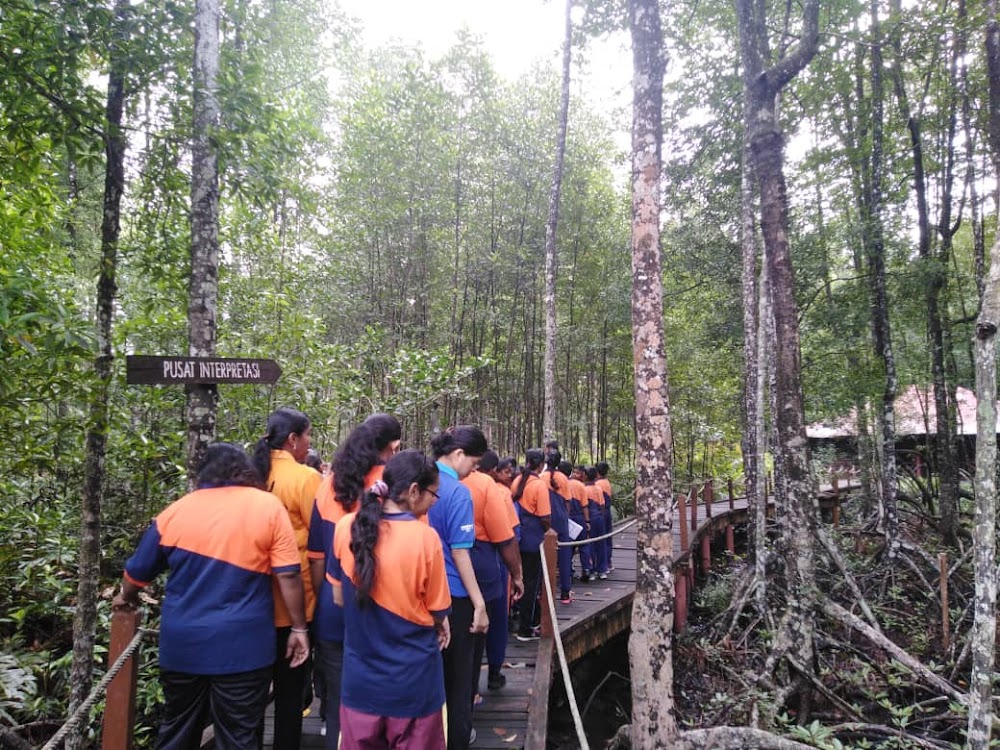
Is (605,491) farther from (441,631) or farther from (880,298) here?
(441,631)

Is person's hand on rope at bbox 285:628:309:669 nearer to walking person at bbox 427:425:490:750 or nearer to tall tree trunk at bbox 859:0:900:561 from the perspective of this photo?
walking person at bbox 427:425:490:750

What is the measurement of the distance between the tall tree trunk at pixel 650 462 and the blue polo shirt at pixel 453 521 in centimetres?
144

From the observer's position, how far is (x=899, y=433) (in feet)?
56.4

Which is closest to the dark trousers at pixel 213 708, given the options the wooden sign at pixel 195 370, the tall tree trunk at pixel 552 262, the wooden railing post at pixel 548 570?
the wooden sign at pixel 195 370

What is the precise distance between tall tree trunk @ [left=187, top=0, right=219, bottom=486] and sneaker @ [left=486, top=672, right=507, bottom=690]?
2519mm

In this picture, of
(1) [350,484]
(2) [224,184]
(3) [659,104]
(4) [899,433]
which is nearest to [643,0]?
(3) [659,104]

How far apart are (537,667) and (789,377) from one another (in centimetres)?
348

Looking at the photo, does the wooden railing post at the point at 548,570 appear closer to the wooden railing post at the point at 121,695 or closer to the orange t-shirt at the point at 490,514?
the orange t-shirt at the point at 490,514

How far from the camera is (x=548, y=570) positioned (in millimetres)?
4953

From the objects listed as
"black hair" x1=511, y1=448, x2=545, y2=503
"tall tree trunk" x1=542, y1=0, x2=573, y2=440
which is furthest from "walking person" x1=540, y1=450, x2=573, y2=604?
"tall tree trunk" x1=542, y1=0, x2=573, y2=440

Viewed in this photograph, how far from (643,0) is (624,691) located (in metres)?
8.01

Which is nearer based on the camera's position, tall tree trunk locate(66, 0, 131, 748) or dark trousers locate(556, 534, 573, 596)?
tall tree trunk locate(66, 0, 131, 748)

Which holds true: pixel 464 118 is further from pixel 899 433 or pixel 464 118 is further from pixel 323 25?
pixel 899 433

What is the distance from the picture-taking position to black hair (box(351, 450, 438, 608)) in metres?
2.15
